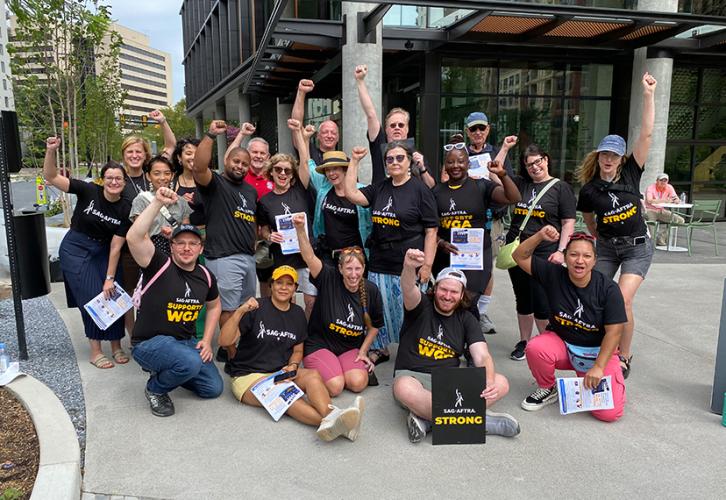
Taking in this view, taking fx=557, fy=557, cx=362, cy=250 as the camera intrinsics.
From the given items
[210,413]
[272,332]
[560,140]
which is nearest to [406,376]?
[272,332]

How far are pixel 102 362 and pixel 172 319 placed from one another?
1196 mm

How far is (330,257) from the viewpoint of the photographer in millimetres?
4609

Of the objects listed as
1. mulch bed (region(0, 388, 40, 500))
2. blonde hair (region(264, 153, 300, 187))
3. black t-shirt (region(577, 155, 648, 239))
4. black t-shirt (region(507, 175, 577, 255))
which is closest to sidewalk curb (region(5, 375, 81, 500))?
mulch bed (region(0, 388, 40, 500))

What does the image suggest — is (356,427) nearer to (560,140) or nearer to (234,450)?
(234,450)

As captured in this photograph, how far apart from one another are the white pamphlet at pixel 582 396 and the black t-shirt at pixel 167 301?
2.49 m

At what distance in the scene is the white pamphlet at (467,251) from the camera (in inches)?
171

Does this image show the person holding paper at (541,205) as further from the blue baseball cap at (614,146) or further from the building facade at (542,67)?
the building facade at (542,67)

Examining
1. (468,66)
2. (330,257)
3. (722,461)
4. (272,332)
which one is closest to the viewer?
(722,461)

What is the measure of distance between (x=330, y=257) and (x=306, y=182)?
667mm

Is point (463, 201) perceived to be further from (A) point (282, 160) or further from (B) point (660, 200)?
(B) point (660, 200)

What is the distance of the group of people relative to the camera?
3588 millimetres

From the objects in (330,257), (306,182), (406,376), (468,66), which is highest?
(468,66)

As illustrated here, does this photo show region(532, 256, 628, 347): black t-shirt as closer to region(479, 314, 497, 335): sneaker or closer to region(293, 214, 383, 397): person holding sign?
region(293, 214, 383, 397): person holding sign

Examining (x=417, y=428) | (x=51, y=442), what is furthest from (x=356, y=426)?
(x=51, y=442)
